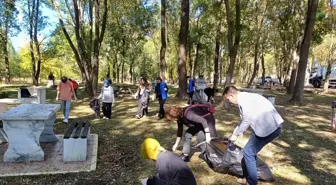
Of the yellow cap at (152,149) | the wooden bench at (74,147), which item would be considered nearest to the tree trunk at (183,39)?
the wooden bench at (74,147)

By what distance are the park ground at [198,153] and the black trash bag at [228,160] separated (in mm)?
132

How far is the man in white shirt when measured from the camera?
12.5 feet

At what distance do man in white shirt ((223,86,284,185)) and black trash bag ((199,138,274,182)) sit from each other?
1.56 ft

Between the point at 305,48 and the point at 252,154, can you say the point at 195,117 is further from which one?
the point at 305,48

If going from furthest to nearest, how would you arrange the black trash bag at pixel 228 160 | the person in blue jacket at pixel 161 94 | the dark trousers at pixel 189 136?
the person in blue jacket at pixel 161 94 < the dark trousers at pixel 189 136 < the black trash bag at pixel 228 160

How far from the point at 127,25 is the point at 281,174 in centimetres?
3069

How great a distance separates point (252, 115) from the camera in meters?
3.87

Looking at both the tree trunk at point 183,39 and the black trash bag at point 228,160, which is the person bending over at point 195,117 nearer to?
the black trash bag at point 228,160

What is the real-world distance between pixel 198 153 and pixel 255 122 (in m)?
2.38

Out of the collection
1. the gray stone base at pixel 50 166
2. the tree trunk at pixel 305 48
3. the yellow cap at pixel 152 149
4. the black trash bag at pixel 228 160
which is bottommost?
the gray stone base at pixel 50 166

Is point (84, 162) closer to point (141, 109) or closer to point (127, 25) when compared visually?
point (141, 109)

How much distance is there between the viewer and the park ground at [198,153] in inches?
186

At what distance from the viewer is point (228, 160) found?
15.4 ft

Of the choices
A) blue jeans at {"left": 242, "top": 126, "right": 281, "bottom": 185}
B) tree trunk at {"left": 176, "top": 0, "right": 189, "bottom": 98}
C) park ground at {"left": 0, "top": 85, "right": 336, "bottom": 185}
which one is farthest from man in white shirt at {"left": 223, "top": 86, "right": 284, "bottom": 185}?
tree trunk at {"left": 176, "top": 0, "right": 189, "bottom": 98}
